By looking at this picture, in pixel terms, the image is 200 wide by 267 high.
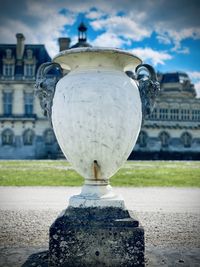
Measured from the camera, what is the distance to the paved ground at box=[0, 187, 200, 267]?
4406 mm

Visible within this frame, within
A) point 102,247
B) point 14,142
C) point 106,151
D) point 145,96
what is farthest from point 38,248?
point 14,142

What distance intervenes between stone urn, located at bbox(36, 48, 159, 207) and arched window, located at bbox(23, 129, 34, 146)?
36.3m

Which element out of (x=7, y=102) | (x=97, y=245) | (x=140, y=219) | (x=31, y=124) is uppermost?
(x=7, y=102)

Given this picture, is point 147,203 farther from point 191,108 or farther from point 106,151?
point 191,108

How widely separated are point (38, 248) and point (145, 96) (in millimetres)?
2401

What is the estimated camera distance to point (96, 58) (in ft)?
13.5

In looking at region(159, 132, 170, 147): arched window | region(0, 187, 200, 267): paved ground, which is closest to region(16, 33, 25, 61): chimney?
region(159, 132, 170, 147): arched window

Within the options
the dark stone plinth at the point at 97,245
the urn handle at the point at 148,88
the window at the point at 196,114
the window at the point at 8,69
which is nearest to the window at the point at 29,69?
the window at the point at 8,69

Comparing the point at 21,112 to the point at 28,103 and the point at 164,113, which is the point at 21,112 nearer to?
the point at 28,103

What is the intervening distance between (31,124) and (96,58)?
36.9 metres

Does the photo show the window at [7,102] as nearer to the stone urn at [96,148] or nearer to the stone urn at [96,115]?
the stone urn at [96,115]

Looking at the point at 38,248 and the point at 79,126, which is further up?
the point at 79,126

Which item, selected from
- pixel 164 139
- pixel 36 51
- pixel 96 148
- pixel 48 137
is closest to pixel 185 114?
pixel 164 139

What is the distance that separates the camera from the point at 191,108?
47594 mm
